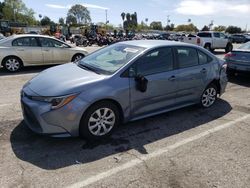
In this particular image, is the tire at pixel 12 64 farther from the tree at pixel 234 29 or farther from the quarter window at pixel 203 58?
the tree at pixel 234 29

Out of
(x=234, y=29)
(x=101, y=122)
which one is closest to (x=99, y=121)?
(x=101, y=122)

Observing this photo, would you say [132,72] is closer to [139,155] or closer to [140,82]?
[140,82]

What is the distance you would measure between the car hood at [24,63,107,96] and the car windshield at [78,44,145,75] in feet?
0.74

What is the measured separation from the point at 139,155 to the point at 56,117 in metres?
1.29

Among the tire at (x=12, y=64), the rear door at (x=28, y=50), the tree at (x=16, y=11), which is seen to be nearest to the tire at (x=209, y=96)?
the rear door at (x=28, y=50)

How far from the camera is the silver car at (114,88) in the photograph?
3.68 meters

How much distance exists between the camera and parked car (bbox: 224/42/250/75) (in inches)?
326

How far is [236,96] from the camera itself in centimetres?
684

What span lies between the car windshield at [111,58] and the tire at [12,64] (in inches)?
213

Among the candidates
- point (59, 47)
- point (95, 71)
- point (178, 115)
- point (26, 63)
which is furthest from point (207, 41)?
point (95, 71)

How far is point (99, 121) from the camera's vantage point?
4.00 metres

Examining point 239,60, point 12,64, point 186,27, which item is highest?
point 186,27

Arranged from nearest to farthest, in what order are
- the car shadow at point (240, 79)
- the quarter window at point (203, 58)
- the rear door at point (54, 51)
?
the quarter window at point (203, 58), the car shadow at point (240, 79), the rear door at point (54, 51)

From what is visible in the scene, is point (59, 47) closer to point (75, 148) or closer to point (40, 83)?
point (40, 83)
